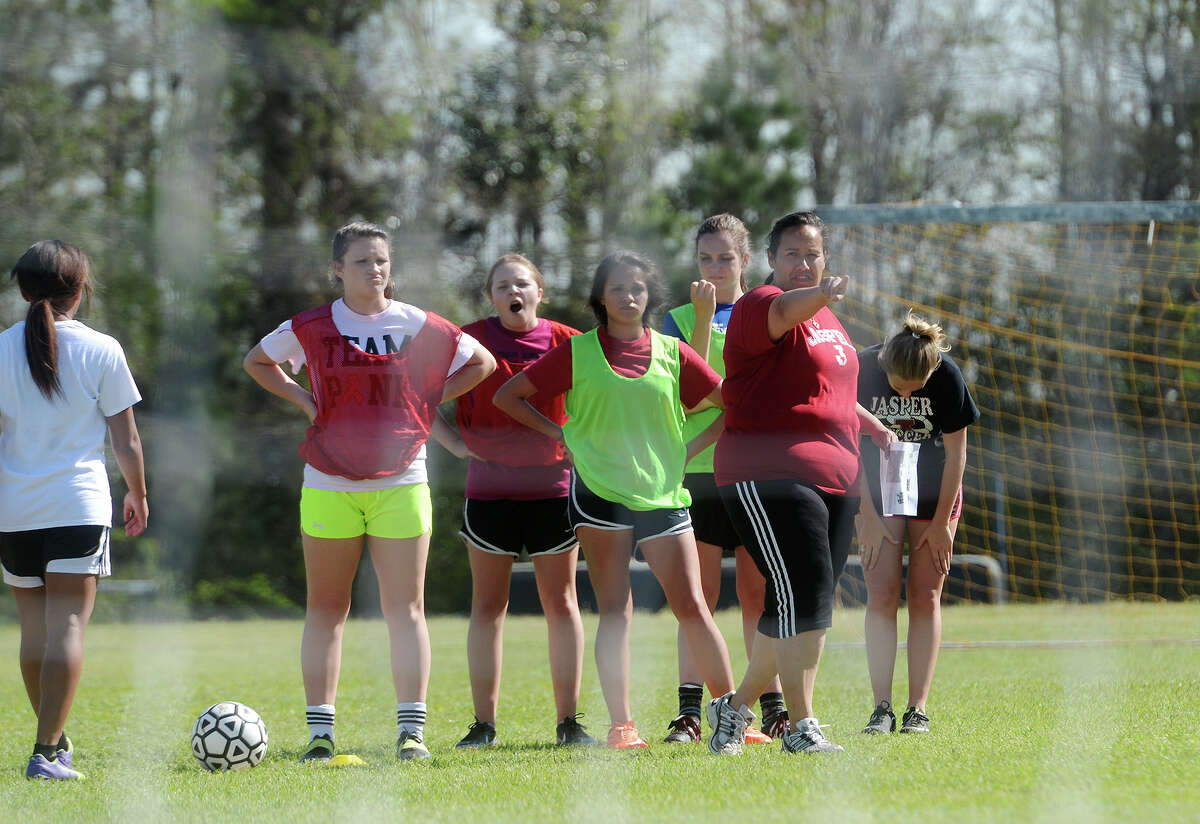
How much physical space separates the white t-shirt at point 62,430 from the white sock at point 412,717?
2.72 ft

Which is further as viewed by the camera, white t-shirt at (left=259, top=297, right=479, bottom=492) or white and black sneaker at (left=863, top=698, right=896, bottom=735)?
white and black sneaker at (left=863, top=698, right=896, bottom=735)

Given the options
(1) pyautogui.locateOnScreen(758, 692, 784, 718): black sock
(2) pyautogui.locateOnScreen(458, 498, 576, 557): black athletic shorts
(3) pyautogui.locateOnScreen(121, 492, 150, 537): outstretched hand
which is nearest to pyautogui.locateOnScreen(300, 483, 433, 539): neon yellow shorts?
(2) pyautogui.locateOnScreen(458, 498, 576, 557): black athletic shorts

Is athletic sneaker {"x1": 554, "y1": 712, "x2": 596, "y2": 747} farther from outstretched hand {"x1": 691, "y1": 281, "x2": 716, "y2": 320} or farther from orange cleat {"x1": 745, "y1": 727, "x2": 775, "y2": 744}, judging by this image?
outstretched hand {"x1": 691, "y1": 281, "x2": 716, "y2": 320}

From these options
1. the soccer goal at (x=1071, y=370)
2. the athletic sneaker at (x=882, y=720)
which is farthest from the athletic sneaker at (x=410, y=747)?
the soccer goal at (x=1071, y=370)

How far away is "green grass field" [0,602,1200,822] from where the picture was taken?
2.45 metres

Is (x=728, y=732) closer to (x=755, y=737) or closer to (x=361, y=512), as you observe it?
(x=755, y=737)

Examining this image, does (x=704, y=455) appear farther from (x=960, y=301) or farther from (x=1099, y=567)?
(x=1099, y=567)

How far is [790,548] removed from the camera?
298cm

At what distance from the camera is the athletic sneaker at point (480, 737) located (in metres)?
3.43

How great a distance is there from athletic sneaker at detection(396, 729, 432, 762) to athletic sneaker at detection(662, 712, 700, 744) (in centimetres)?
61

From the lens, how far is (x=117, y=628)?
929 centimetres

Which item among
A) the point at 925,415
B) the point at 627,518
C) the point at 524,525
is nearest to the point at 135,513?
the point at 524,525

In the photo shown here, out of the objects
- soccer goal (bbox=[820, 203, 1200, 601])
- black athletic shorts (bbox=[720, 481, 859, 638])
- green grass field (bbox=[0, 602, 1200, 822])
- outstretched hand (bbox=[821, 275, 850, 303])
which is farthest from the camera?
soccer goal (bbox=[820, 203, 1200, 601])

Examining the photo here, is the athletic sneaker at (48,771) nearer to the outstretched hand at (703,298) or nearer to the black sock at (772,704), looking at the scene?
the black sock at (772,704)
